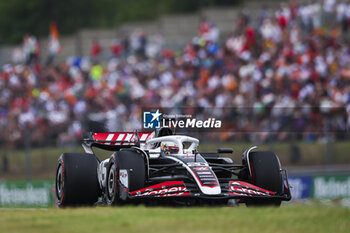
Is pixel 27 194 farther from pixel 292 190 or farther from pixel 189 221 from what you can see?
pixel 189 221

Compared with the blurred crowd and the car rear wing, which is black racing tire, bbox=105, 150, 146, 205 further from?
the blurred crowd

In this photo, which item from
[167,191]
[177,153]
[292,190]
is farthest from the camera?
[292,190]

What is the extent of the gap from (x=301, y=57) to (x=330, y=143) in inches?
150

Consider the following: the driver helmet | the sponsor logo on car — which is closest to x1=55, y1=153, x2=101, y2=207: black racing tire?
the driver helmet

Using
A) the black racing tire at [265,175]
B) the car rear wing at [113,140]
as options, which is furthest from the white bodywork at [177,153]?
the black racing tire at [265,175]

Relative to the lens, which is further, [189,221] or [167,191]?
[167,191]

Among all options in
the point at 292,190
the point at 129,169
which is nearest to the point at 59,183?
the point at 129,169

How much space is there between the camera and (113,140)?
1155 centimetres

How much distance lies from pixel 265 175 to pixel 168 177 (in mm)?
1317

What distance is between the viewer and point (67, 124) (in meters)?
20.0

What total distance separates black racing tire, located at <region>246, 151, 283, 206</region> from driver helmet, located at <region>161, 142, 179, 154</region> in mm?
974

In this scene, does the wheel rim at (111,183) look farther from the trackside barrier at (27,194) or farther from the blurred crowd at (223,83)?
Answer: the trackside barrier at (27,194)

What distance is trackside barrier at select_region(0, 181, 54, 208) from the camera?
18.4m

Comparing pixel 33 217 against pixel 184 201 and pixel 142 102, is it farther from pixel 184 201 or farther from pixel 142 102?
pixel 142 102
